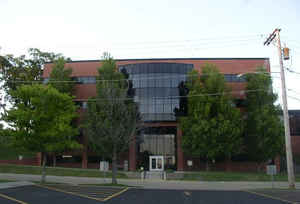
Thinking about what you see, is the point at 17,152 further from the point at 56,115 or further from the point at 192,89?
the point at 192,89

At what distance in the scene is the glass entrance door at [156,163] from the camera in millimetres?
38188

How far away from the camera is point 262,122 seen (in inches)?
1289

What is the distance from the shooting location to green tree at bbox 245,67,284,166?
32.5 meters

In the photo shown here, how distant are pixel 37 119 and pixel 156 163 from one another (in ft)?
69.6

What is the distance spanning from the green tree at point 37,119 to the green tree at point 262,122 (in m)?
22.4

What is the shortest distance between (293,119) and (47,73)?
39.1m

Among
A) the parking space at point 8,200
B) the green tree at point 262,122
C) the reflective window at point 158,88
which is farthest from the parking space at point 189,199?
the reflective window at point 158,88

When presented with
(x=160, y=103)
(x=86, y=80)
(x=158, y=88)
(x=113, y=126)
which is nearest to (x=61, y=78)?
(x=86, y=80)

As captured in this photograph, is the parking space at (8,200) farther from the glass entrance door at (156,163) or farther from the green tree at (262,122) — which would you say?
the green tree at (262,122)

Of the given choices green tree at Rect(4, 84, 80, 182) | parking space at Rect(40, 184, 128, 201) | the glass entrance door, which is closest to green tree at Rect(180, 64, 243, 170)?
the glass entrance door

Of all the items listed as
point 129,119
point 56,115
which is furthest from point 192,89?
point 56,115

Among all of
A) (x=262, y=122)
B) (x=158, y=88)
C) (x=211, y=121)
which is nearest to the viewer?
(x=211, y=121)

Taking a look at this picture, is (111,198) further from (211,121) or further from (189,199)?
(211,121)

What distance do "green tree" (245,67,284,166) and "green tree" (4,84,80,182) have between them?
881 inches
